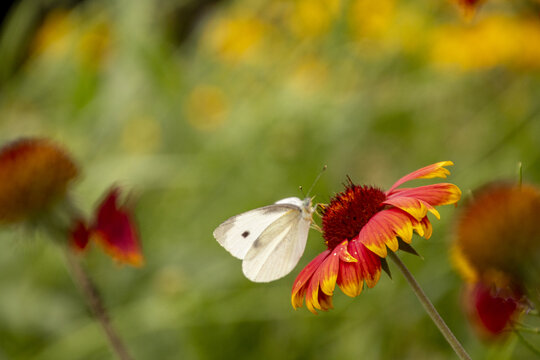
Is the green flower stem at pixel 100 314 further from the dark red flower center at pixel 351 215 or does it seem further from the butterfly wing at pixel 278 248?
the dark red flower center at pixel 351 215

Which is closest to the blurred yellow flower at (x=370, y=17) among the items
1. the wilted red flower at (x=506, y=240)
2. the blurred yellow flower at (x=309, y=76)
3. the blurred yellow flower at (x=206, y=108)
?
the blurred yellow flower at (x=309, y=76)

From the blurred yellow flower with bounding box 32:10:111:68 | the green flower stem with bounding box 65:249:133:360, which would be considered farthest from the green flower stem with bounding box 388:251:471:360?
the blurred yellow flower with bounding box 32:10:111:68

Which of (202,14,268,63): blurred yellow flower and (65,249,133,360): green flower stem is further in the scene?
(202,14,268,63): blurred yellow flower

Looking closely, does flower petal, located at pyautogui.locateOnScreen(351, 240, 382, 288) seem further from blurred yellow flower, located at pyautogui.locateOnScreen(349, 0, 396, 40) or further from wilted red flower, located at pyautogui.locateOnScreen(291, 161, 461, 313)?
blurred yellow flower, located at pyautogui.locateOnScreen(349, 0, 396, 40)

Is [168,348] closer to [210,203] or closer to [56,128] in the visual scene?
[210,203]

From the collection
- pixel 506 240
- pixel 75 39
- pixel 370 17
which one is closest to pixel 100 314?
pixel 506 240

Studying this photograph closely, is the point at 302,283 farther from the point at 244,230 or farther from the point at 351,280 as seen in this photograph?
the point at 244,230

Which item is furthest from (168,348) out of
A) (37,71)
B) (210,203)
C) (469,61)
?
(37,71)
